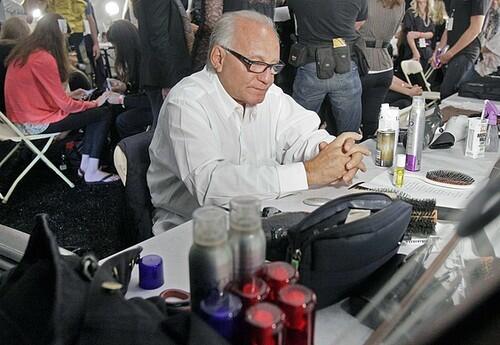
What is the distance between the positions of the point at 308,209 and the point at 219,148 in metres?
0.33

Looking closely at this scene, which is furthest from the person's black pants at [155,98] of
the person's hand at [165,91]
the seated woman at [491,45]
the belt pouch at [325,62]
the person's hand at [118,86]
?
the seated woman at [491,45]

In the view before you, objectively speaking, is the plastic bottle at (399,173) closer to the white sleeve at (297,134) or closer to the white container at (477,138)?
the white sleeve at (297,134)

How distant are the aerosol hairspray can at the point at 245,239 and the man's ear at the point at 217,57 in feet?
3.30

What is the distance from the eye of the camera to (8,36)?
363 centimetres

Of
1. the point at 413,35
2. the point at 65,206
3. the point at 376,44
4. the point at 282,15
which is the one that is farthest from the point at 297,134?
the point at 413,35

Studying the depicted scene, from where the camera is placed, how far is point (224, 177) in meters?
1.44

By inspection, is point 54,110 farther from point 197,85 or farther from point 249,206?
point 249,206

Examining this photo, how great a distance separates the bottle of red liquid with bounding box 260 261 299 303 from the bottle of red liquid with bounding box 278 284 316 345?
0.05 feet

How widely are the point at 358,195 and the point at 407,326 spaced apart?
1.61 ft

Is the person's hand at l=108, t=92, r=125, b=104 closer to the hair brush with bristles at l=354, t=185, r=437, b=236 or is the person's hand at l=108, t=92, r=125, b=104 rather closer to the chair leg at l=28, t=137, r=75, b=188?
the chair leg at l=28, t=137, r=75, b=188

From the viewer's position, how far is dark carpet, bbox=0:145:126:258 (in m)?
2.81

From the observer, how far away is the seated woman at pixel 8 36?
11.7 feet

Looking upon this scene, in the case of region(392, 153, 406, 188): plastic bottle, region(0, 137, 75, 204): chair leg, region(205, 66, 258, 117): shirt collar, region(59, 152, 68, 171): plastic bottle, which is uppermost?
region(205, 66, 258, 117): shirt collar

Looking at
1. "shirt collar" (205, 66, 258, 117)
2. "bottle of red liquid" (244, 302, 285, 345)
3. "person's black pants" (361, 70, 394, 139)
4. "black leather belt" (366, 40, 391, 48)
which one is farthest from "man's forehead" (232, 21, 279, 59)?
"black leather belt" (366, 40, 391, 48)
